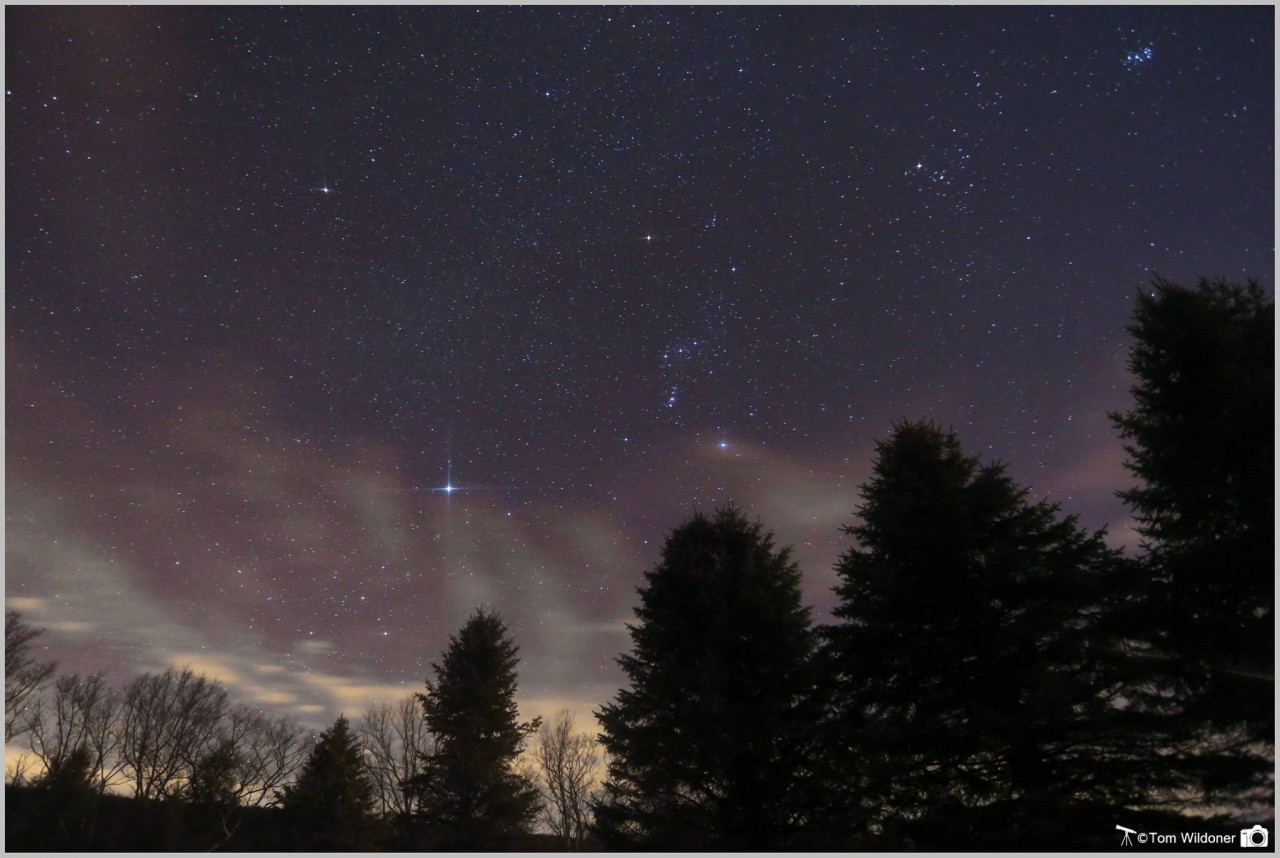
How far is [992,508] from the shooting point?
638 inches

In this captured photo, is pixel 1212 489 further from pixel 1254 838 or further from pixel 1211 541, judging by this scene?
pixel 1254 838

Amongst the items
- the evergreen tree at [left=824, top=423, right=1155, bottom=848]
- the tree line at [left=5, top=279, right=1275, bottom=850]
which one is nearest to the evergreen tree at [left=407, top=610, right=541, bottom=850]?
the tree line at [left=5, top=279, right=1275, bottom=850]

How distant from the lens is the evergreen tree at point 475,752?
2961 cm

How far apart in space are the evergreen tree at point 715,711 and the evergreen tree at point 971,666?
2193 mm

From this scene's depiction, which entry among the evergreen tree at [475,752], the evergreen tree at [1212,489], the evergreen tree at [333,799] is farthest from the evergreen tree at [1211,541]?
the evergreen tree at [333,799]

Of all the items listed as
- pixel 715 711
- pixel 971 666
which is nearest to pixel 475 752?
pixel 715 711

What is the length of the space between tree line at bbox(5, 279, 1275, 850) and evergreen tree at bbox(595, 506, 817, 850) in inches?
2.5

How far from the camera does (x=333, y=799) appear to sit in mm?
36500

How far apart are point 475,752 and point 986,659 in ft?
80.7

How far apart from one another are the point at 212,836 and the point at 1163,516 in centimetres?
5500

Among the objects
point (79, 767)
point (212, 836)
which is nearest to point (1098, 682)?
point (212, 836)

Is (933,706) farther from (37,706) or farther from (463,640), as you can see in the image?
(37,706)

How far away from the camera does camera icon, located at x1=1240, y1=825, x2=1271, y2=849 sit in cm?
1060

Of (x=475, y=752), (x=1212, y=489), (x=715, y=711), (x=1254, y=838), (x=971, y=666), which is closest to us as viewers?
(x=1254, y=838)
